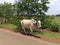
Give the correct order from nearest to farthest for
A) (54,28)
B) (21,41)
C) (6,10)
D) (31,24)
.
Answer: (21,41), (31,24), (54,28), (6,10)

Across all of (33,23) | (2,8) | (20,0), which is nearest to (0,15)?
(2,8)

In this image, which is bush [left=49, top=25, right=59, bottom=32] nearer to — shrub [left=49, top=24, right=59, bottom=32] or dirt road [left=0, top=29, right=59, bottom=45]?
shrub [left=49, top=24, right=59, bottom=32]

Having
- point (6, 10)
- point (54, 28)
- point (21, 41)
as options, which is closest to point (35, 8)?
point (54, 28)

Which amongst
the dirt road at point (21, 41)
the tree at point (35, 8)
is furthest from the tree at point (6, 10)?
the dirt road at point (21, 41)

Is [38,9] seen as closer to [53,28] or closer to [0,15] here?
[53,28]

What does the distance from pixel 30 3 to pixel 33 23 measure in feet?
15.0

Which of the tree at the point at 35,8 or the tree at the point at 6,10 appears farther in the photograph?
the tree at the point at 6,10

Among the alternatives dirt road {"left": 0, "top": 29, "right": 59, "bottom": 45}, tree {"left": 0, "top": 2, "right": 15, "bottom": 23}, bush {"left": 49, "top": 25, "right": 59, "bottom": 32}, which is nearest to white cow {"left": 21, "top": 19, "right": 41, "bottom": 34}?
dirt road {"left": 0, "top": 29, "right": 59, "bottom": 45}

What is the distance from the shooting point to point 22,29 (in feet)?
81.5

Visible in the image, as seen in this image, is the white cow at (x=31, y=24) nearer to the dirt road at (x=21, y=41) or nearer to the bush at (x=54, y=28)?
the dirt road at (x=21, y=41)

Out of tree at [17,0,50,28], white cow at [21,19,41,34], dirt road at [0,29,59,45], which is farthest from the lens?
tree at [17,0,50,28]

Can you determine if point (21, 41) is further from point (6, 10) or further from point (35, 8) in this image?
point (6, 10)

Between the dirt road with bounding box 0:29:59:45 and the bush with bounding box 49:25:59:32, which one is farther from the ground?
the dirt road with bounding box 0:29:59:45

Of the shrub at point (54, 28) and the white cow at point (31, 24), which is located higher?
the white cow at point (31, 24)
